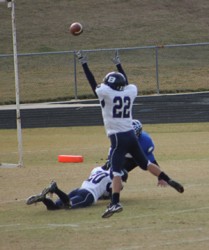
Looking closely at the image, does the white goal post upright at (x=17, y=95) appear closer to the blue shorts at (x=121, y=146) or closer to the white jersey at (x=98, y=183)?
the white jersey at (x=98, y=183)

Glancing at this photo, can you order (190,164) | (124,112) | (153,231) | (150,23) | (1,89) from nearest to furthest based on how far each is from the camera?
(153,231), (124,112), (190,164), (1,89), (150,23)

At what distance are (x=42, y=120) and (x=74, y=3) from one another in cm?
2113

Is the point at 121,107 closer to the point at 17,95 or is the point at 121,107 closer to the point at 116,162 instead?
the point at 116,162

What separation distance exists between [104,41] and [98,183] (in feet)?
109

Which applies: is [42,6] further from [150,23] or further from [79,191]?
[79,191]

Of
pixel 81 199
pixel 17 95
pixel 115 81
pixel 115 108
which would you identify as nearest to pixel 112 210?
pixel 81 199

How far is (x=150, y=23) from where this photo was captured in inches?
1916

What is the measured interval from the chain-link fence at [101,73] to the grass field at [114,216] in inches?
563

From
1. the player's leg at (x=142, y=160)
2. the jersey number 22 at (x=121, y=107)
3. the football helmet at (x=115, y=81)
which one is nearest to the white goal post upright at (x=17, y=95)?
the football helmet at (x=115, y=81)

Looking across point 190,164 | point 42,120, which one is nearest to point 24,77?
point 42,120

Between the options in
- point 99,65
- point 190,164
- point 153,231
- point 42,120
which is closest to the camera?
point 153,231

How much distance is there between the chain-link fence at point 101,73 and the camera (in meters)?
37.1

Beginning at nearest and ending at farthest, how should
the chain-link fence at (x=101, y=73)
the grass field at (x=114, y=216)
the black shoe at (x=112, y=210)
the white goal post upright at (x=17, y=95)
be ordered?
the grass field at (x=114, y=216), the black shoe at (x=112, y=210), the white goal post upright at (x=17, y=95), the chain-link fence at (x=101, y=73)

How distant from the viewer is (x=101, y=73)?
132 feet
